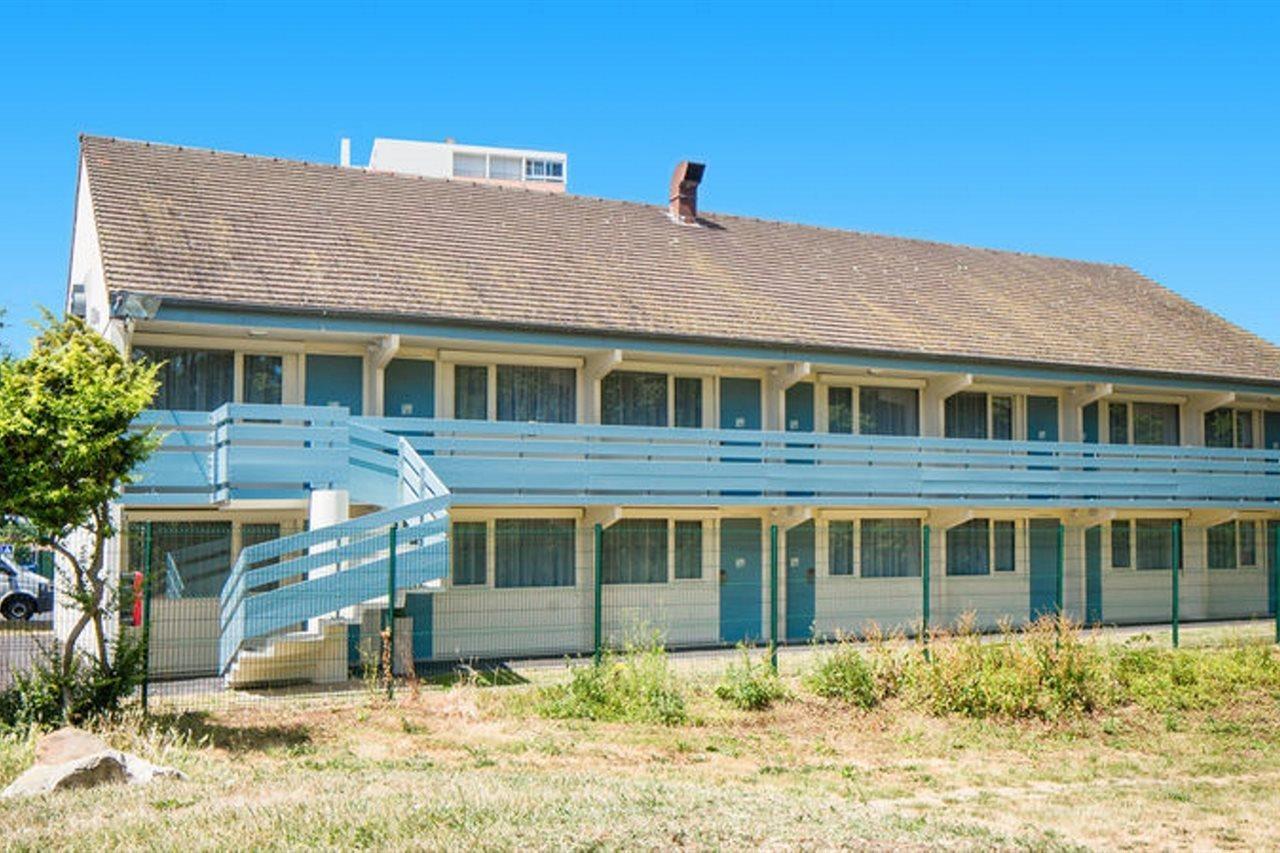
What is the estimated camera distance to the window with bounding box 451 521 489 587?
2188 cm

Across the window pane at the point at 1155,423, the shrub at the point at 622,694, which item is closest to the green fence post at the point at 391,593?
the shrub at the point at 622,694

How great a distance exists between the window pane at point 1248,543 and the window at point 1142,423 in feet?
9.84

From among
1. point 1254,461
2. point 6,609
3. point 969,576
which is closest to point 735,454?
point 969,576

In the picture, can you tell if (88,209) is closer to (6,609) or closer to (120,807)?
(6,609)

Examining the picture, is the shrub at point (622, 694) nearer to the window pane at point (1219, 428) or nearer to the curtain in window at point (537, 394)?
the curtain in window at point (537, 394)

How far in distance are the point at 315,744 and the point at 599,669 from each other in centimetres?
377

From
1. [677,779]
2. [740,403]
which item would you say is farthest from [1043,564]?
[677,779]

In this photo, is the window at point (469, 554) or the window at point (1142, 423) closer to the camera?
the window at point (469, 554)

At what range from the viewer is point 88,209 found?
2353cm

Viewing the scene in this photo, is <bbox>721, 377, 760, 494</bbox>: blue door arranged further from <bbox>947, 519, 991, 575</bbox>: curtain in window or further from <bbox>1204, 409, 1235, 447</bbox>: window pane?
<bbox>1204, 409, 1235, 447</bbox>: window pane

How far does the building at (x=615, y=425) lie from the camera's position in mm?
18984

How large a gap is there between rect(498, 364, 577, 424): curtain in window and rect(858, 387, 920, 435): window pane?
20.5ft

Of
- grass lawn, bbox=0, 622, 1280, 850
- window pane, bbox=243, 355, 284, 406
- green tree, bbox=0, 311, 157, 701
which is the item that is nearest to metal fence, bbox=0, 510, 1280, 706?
green tree, bbox=0, 311, 157, 701

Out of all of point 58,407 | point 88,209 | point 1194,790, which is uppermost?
point 88,209
